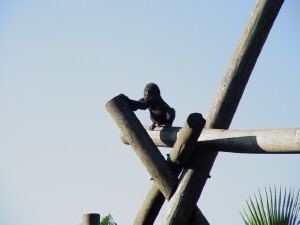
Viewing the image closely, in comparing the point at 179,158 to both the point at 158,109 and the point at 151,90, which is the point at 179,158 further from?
the point at 151,90

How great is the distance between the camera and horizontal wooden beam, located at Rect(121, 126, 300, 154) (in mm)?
→ 4942

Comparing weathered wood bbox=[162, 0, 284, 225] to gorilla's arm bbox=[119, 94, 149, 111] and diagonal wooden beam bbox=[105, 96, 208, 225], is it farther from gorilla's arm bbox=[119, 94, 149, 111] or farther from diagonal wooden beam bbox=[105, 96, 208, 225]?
gorilla's arm bbox=[119, 94, 149, 111]

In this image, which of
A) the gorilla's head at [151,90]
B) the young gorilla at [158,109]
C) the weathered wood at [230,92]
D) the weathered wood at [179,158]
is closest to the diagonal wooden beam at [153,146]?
the weathered wood at [179,158]

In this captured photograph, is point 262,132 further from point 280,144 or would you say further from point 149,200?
point 149,200

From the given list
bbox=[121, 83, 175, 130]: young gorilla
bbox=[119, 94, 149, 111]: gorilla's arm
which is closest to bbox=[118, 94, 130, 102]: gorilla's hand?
bbox=[119, 94, 149, 111]: gorilla's arm

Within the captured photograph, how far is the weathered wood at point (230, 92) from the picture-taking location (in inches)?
231

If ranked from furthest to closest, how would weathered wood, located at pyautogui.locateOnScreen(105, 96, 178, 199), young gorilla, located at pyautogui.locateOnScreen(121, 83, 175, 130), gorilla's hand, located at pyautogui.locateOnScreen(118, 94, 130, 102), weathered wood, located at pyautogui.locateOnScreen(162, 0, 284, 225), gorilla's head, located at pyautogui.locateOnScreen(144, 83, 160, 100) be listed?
gorilla's head, located at pyautogui.locateOnScreen(144, 83, 160, 100), young gorilla, located at pyautogui.locateOnScreen(121, 83, 175, 130), gorilla's hand, located at pyautogui.locateOnScreen(118, 94, 130, 102), weathered wood, located at pyautogui.locateOnScreen(105, 96, 178, 199), weathered wood, located at pyautogui.locateOnScreen(162, 0, 284, 225)

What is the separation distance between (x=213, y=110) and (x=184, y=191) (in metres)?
0.76

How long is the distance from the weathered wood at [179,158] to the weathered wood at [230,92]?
13cm

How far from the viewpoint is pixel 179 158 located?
19.4ft

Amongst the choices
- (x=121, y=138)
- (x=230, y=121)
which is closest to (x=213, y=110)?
(x=230, y=121)

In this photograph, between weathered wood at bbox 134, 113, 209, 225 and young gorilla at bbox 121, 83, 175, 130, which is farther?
young gorilla at bbox 121, 83, 175, 130

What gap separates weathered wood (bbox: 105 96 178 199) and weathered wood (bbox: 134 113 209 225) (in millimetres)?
109

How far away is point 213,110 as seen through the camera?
598 cm
